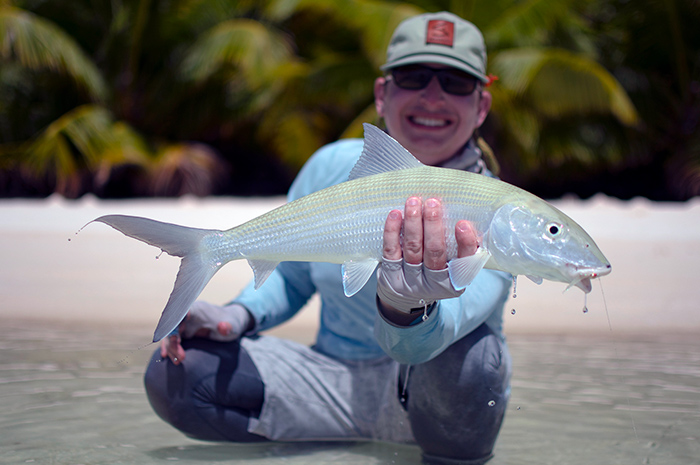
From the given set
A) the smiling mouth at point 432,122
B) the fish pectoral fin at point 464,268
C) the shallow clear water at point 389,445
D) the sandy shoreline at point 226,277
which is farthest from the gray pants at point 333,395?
the sandy shoreline at point 226,277

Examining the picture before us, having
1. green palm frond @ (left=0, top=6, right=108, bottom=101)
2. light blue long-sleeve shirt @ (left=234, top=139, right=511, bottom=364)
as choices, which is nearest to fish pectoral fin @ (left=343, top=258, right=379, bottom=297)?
light blue long-sleeve shirt @ (left=234, top=139, right=511, bottom=364)

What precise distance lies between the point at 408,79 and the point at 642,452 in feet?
6.75

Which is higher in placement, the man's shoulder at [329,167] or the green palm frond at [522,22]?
the man's shoulder at [329,167]

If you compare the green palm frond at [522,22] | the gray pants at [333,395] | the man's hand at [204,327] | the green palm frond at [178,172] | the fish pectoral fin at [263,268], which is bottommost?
the green palm frond at [178,172]

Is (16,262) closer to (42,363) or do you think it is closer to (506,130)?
(42,363)

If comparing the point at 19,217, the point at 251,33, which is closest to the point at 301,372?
the point at 19,217

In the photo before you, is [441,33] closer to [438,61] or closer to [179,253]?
[438,61]

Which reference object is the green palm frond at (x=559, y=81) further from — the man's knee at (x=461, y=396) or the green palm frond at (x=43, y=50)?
the man's knee at (x=461, y=396)

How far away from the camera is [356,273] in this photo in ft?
7.17

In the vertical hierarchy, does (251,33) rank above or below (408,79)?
below

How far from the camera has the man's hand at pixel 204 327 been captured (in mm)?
2945

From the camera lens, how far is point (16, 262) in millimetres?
8312

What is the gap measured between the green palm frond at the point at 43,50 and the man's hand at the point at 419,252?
15.0 meters

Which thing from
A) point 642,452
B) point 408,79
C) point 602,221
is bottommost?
point 602,221
